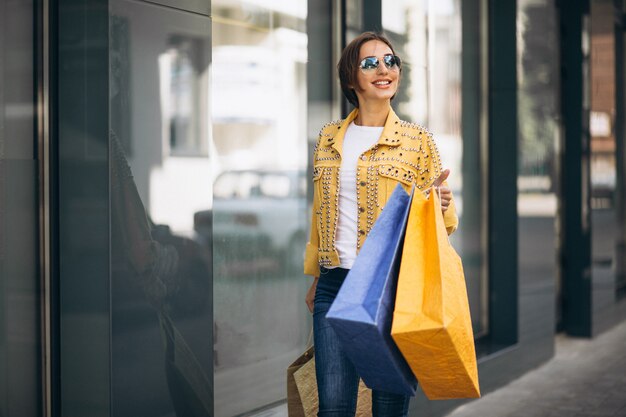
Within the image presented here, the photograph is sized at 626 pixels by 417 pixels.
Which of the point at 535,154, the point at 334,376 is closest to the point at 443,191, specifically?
the point at 334,376

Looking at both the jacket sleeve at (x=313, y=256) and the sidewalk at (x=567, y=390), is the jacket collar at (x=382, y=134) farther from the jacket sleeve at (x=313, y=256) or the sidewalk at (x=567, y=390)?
the sidewalk at (x=567, y=390)

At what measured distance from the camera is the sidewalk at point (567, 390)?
21.8ft

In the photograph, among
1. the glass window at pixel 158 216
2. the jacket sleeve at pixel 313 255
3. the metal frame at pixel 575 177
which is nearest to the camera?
the jacket sleeve at pixel 313 255

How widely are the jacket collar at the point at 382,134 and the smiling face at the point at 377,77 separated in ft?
0.29

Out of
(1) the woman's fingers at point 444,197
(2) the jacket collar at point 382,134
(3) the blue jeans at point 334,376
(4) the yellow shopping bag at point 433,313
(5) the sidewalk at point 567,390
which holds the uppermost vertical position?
(2) the jacket collar at point 382,134

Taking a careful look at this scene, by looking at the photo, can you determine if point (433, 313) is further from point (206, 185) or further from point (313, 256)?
point (206, 185)

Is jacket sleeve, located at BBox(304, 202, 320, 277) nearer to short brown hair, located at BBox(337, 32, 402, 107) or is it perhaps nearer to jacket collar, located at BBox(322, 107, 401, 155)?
jacket collar, located at BBox(322, 107, 401, 155)

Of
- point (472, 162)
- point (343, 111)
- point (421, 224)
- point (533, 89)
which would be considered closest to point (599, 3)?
point (533, 89)

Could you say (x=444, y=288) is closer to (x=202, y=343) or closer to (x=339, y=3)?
(x=202, y=343)

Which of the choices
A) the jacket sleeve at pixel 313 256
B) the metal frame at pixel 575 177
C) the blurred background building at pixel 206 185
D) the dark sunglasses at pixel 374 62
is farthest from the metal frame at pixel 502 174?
the dark sunglasses at pixel 374 62

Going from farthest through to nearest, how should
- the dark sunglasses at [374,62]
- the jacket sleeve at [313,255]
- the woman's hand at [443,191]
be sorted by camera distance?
the jacket sleeve at [313,255] < the dark sunglasses at [374,62] < the woman's hand at [443,191]

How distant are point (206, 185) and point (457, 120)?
3.82 meters

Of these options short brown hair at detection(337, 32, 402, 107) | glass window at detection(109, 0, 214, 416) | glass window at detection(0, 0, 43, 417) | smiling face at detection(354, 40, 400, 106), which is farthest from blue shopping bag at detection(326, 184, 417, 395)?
glass window at detection(0, 0, 43, 417)

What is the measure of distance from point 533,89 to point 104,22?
5406mm
